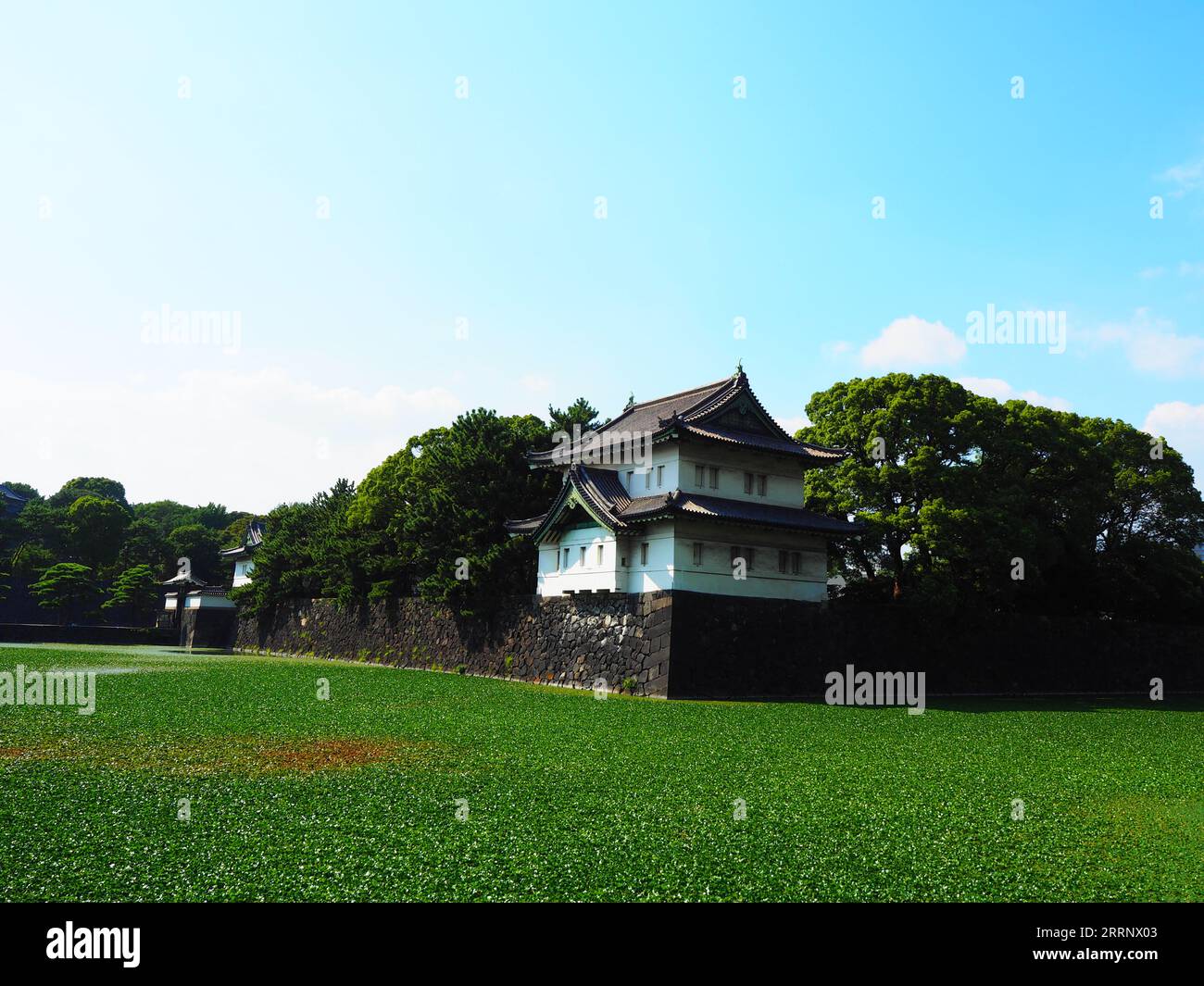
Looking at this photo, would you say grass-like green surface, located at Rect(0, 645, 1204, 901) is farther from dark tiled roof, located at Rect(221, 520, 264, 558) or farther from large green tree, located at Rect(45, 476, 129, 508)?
large green tree, located at Rect(45, 476, 129, 508)

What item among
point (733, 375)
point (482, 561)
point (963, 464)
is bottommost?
point (482, 561)

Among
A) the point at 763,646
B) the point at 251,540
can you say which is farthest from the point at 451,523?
the point at 251,540

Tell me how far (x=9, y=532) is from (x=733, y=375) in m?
55.6

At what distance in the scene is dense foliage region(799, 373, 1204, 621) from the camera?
26.2 m

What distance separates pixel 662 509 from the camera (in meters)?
22.4

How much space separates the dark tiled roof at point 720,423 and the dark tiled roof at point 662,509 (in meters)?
1.57

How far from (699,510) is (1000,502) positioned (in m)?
10.2

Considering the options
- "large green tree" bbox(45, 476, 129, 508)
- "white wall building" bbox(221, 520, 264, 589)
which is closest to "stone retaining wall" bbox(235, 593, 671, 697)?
"white wall building" bbox(221, 520, 264, 589)

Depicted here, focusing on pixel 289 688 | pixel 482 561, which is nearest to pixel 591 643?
pixel 482 561

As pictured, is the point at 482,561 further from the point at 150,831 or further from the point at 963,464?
the point at 150,831

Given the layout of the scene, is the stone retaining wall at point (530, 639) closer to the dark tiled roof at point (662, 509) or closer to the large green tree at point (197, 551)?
the dark tiled roof at point (662, 509)

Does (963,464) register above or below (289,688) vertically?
above

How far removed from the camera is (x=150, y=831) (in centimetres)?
696

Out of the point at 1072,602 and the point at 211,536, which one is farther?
the point at 211,536
